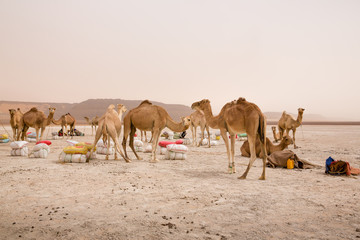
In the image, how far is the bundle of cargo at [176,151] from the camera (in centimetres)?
1033

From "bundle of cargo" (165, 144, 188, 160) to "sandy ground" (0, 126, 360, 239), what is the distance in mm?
2611

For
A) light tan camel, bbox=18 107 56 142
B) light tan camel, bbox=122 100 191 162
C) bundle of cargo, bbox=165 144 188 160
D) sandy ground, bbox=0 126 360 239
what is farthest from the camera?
light tan camel, bbox=18 107 56 142

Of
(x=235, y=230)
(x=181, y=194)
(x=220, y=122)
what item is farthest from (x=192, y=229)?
(x=220, y=122)

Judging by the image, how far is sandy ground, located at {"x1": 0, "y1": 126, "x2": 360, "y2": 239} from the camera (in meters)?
3.59

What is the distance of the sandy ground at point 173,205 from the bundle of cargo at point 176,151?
2611 mm

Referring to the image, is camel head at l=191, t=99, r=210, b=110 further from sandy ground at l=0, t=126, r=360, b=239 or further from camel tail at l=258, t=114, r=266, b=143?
sandy ground at l=0, t=126, r=360, b=239

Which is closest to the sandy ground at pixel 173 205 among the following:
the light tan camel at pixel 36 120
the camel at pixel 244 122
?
the camel at pixel 244 122

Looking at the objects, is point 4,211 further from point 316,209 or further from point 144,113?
point 144,113

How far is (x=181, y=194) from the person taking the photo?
5.39 metres

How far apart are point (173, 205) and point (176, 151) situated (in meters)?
5.75

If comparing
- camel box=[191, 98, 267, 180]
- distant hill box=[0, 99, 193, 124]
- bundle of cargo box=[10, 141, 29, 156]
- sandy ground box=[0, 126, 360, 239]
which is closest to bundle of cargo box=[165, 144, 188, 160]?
camel box=[191, 98, 267, 180]

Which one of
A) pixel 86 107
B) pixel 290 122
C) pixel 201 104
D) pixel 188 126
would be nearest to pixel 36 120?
pixel 188 126

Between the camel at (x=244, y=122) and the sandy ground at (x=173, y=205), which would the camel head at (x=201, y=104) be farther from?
the sandy ground at (x=173, y=205)

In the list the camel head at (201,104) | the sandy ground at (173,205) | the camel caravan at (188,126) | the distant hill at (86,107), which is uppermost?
the distant hill at (86,107)
